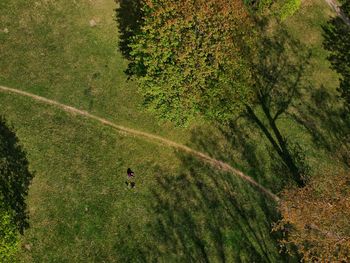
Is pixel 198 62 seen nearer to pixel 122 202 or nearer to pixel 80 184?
pixel 122 202

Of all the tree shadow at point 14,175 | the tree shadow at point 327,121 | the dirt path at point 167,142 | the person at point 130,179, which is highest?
the tree shadow at point 327,121

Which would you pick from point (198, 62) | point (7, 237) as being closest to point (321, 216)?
point (198, 62)

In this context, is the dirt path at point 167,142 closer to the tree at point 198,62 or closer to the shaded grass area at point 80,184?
the shaded grass area at point 80,184

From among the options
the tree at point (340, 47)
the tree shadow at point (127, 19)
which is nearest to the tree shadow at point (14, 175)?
the tree shadow at point (127, 19)

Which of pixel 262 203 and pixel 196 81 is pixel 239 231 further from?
pixel 196 81

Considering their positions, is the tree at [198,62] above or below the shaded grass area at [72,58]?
above
